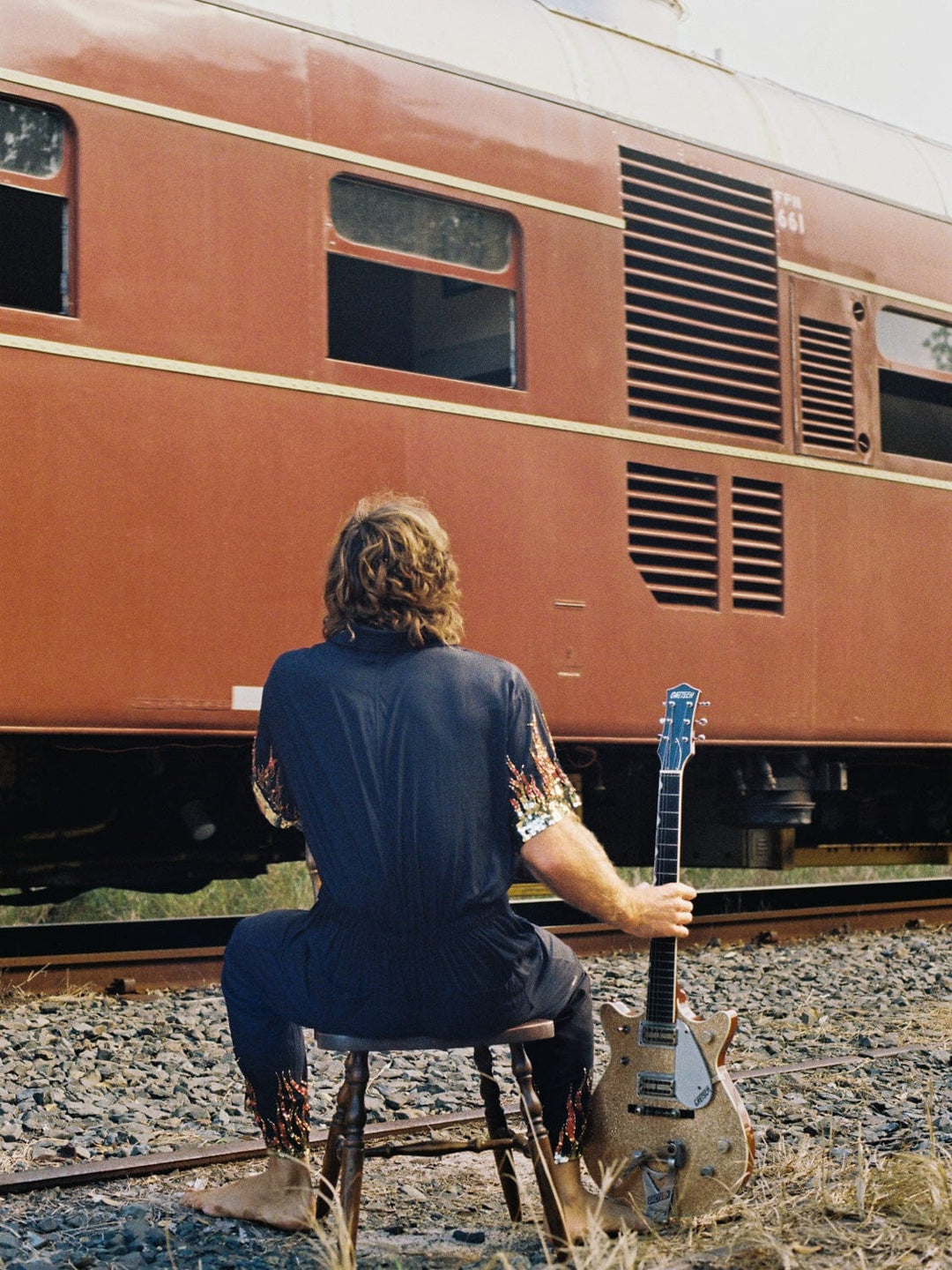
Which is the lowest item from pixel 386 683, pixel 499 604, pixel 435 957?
pixel 435 957

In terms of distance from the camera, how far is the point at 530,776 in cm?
269

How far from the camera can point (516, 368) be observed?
5.71 m

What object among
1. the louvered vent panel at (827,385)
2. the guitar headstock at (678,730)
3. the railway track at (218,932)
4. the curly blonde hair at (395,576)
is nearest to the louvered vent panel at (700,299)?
the louvered vent panel at (827,385)

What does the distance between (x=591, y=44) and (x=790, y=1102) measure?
4133 millimetres

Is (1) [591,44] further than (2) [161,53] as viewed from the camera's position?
Yes

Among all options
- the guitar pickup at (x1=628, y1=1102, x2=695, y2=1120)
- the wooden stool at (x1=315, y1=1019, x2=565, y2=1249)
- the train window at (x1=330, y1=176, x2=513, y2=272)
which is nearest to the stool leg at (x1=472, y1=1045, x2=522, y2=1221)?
the wooden stool at (x1=315, y1=1019, x2=565, y2=1249)

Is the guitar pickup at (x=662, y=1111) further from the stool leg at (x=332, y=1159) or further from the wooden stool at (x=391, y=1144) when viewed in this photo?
the stool leg at (x=332, y=1159)

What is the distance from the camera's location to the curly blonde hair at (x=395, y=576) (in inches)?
108

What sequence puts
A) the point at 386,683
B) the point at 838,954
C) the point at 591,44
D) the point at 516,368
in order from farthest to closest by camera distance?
the point at 838,954 < the point at 591,44 < the point at 516,368 < the point at 386,683

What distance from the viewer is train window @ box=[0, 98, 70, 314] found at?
471 cm

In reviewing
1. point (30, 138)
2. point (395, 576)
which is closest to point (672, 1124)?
point (395, 576)

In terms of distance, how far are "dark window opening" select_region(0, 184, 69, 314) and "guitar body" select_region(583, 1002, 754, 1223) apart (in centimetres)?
293

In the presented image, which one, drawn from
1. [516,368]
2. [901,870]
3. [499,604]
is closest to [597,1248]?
[499,604]

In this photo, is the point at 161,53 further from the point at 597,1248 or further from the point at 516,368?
the point at 597,1248
